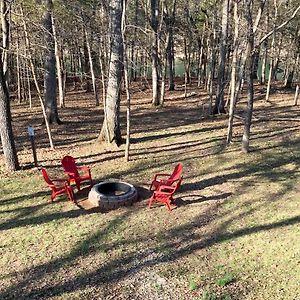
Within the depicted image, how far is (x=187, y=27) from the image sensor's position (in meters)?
28.7

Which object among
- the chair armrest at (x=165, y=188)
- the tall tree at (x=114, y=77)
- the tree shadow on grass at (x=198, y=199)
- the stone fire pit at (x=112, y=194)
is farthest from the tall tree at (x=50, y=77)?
the tree shadow on grass at (x=198, y=199)

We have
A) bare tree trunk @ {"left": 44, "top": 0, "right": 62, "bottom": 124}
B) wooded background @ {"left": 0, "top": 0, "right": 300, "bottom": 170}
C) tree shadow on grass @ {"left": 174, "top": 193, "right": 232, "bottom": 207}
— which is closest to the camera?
tree shadow on grass @ {"left": 174, "top": 193, "right": 232, "bottom": 207}

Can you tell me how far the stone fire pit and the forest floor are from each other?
0.80 ft

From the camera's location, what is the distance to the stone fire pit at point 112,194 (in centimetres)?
841

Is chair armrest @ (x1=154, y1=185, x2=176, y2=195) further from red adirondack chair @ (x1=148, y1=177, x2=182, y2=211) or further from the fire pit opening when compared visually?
the fire pit opening

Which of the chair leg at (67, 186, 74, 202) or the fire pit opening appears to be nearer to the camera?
the chair leg at (67, 186, 74, 202)

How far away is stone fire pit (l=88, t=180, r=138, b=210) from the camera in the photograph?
841 centimetres

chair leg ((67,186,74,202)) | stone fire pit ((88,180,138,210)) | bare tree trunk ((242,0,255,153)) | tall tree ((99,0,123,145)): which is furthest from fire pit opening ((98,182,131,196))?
bare tree trunk ((242,0,255,153))

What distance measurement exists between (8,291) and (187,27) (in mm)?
26418

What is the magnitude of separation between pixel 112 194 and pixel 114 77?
4.79 meters

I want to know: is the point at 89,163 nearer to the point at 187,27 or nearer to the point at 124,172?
the point at 124,172

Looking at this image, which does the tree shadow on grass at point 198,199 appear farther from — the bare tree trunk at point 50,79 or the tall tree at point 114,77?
the bare tree trunk at point 50,79

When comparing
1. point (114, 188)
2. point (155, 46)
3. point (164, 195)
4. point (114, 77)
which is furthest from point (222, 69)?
point (164, 195)

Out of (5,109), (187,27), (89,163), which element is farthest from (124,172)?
(187,27)
